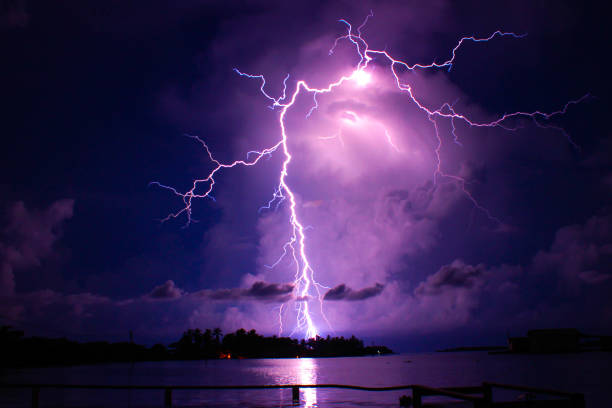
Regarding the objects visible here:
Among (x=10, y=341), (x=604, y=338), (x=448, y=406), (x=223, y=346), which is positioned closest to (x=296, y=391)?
(x=448, y=406)

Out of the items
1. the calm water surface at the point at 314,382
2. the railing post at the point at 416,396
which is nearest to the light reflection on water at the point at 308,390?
the calm water surface at the point at 314,382

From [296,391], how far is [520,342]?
166 meters

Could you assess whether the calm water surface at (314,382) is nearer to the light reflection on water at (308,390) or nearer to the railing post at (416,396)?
the light reflection on water at (308,390)

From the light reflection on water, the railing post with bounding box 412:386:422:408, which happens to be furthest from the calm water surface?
the railing post with bounding box 412:386:422:408

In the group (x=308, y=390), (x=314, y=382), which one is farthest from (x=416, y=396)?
(x=314, y=382)

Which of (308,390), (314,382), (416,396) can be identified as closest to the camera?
(416,396)

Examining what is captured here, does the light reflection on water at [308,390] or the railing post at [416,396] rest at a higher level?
the railing post at [416,396]

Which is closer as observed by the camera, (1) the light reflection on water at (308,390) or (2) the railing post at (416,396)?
(2) the railing post at (416,396)

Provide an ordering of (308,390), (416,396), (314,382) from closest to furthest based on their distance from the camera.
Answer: (416,396), (308,390), (314,382)

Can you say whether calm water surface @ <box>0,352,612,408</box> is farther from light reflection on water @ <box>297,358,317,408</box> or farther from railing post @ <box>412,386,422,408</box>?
railing post @ <box>412,386,422,408</box>

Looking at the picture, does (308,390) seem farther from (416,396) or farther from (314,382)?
(416,396)

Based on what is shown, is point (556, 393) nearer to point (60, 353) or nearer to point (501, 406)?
point (501, 406)

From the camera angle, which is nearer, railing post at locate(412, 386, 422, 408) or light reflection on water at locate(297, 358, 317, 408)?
railing post at locate(412, 386, 422, 408)

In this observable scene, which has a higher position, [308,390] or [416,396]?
[416,396]
